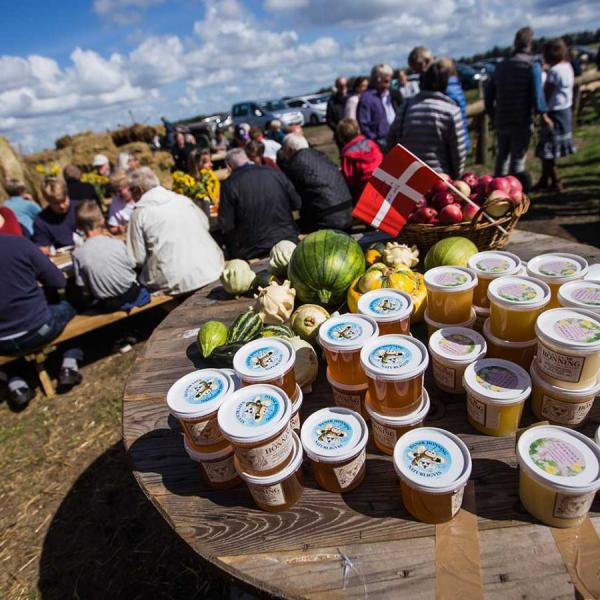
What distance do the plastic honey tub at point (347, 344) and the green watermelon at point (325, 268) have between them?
66cm

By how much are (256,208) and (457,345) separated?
3.65m

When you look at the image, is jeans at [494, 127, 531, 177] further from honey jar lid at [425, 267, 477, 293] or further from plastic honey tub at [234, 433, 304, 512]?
plastic honey tub at [234, 433, 304, 512]

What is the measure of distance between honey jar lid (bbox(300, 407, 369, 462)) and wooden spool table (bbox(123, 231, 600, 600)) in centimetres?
19

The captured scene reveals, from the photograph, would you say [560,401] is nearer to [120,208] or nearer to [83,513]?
[83,513]

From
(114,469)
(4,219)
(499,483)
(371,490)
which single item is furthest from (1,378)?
(499,483)

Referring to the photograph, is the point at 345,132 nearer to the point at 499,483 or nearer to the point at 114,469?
the point at 114,469

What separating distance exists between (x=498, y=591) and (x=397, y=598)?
272 mm

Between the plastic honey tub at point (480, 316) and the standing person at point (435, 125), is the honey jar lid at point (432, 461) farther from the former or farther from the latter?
the standing person at point (435, 125)

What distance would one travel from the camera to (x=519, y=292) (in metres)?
1.67

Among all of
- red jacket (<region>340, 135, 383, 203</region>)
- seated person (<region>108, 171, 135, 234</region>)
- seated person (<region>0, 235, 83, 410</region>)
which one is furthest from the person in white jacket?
red jacket (<region>340, 135, 383, 203</region>)

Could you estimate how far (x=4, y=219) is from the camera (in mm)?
4742

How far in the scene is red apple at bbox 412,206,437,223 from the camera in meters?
2.80

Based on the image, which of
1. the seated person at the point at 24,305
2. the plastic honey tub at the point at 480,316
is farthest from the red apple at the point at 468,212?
the seated person at the point at 24,305

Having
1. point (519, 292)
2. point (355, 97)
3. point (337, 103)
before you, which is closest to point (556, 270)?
point (519, 292)
